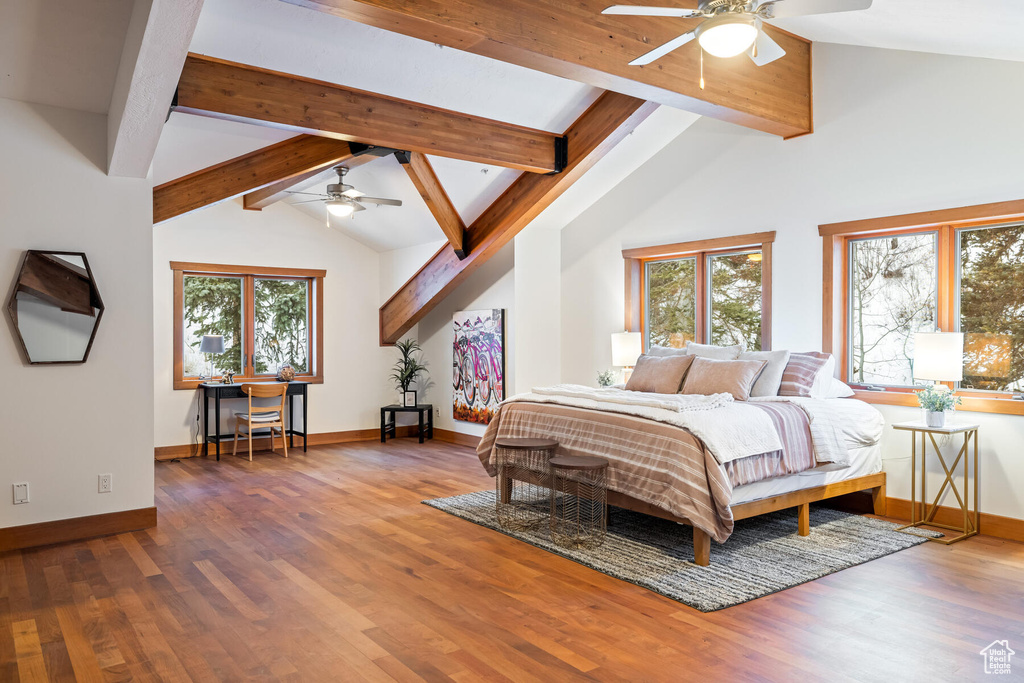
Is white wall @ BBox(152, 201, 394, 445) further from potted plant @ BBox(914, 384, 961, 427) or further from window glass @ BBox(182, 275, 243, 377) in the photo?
potted plant @ BBox(914, 384, 961, 427)

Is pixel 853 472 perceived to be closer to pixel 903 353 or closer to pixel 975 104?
pixel 903 353

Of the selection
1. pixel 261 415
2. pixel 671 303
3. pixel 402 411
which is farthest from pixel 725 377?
pixel 261 415

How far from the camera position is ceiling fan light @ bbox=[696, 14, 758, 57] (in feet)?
9.66

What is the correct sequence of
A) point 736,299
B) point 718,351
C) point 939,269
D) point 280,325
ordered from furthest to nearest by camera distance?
1. point 280,325
2. point 736,299
3. point 718,351
4. point 939,269

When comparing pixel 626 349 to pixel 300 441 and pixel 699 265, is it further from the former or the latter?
pixel 300 441

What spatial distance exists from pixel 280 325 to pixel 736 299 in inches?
202

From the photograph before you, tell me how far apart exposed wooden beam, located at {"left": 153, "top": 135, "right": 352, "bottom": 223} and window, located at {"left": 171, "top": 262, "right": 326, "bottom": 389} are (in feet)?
5.42

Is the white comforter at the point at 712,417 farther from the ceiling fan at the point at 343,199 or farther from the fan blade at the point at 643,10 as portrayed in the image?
the ceiling fan at the point at 343,199

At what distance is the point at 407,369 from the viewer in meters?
8.55

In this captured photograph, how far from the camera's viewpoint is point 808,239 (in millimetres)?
5348

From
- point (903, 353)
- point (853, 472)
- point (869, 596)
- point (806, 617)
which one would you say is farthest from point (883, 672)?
point (903, 353)

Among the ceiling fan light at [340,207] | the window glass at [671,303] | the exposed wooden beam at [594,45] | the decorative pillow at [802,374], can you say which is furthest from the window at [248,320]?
the decorative pillow at [802,374]

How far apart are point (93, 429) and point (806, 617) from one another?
422 centimetres

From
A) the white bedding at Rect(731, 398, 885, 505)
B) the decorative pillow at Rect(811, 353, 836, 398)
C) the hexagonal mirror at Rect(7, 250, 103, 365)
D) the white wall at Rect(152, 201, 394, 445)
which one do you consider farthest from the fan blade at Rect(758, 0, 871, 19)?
the white wall at Rect(152, 201, 394, 445)
